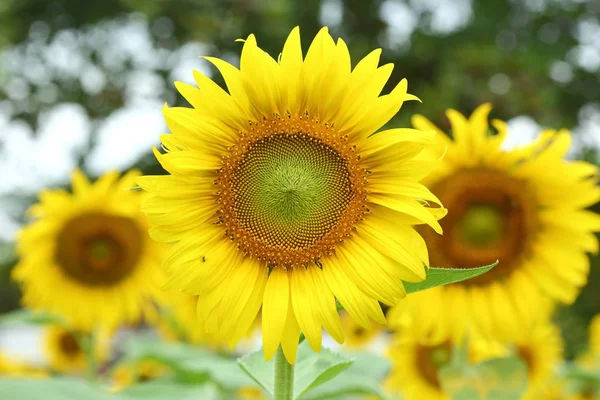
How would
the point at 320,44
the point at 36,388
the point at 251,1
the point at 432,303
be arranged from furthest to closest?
the point at 251,1
the point at 432,303
the point at 36,388
the point at 320,44

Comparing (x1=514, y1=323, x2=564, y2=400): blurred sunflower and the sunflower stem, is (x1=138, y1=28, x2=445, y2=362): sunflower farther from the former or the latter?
(x1=514, y1=323, x2=564, y2=400): blurred sunflower

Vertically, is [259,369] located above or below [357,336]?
below

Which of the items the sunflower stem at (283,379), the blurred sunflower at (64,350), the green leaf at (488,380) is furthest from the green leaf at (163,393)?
the blurred sunflower at (64,350)

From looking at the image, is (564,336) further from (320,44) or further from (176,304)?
(320,44)

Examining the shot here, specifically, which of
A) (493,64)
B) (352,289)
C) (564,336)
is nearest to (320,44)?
(352,289)

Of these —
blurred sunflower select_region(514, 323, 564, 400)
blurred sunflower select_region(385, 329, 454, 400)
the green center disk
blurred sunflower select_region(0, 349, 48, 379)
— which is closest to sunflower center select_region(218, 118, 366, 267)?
the green center disk

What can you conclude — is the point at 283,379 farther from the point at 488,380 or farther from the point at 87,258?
the point at 87,258

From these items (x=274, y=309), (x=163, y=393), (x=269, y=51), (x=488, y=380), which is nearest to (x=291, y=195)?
(x=274, y=309)
